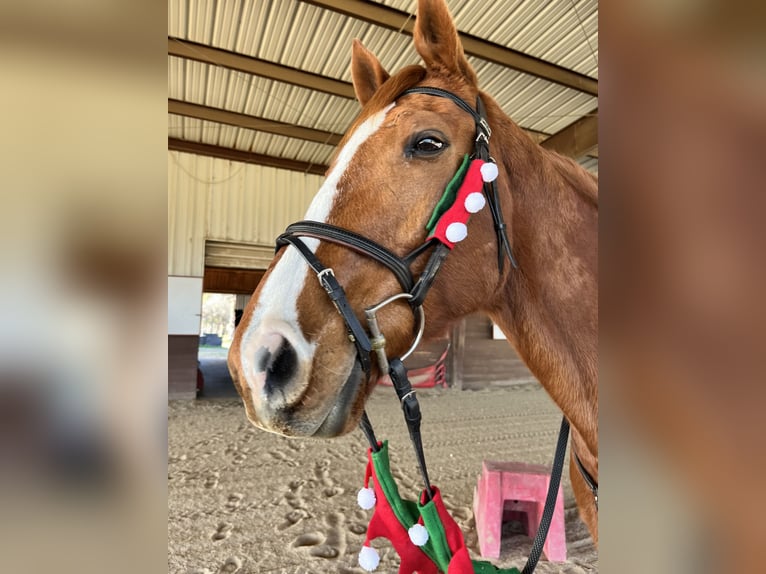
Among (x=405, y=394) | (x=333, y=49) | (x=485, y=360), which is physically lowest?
(x=485, y=360)

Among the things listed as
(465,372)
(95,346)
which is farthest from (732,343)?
(465,372)

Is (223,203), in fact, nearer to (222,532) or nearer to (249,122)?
(249,122)

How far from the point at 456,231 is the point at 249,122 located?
6.79m

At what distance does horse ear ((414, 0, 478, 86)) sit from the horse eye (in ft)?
0.95

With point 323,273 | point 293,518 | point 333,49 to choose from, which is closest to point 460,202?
point 323,273

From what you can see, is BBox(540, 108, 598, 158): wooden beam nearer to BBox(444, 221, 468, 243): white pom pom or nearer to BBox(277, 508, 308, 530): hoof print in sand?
BBox(277, 508, 308, 530): hoof print in sand

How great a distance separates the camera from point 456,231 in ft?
3.23

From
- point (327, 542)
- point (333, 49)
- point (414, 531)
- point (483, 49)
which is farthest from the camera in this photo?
point (333, 49)

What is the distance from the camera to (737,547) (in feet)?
1.13

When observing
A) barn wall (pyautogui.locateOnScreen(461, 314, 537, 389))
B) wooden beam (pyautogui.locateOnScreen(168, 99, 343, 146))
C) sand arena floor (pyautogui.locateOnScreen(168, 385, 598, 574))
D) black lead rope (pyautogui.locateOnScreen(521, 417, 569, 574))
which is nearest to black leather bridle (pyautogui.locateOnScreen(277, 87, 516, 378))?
black lead rope (pyautogui.locateOnScreen(521, 417, 569, 574))

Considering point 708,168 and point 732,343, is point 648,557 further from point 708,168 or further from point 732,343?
point 708,168

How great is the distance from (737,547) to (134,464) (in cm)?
58

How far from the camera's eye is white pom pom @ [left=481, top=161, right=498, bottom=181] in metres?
1.02

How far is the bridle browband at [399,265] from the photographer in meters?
0.93
